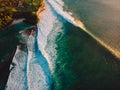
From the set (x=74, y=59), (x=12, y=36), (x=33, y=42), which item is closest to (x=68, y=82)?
(x=74, y=59)

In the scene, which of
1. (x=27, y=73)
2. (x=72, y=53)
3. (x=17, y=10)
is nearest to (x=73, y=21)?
(x=72, y=53)

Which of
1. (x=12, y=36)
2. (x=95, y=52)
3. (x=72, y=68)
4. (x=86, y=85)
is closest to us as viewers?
(x=86, y=85)

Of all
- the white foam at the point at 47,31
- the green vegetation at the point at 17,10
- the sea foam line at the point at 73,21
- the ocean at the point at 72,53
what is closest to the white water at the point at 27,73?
the ocean at the point at 72,53

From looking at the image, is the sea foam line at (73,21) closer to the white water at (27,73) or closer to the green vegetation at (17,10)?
the green vegetation at (17,10)

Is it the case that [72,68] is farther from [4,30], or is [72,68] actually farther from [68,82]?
Answer: [4,30]

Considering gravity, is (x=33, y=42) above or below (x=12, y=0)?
below
